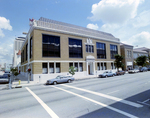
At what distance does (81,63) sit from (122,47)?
24.6 meters

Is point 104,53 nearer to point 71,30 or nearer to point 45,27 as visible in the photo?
point 71,30

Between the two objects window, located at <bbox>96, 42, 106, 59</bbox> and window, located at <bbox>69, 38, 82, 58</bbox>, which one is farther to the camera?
window, located at <bbox>96, 42, 106, 59</bbox>

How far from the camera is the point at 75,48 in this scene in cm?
2766

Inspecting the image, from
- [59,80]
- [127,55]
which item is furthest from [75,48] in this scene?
[127,55]

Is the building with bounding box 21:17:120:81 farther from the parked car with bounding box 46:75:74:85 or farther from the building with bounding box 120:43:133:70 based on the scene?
the building with bounding box 120:43:133:70

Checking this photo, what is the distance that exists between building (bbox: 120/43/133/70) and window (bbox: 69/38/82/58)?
23.6 meters

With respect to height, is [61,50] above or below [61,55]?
above

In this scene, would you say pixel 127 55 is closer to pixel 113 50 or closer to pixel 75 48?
pixel 113 50

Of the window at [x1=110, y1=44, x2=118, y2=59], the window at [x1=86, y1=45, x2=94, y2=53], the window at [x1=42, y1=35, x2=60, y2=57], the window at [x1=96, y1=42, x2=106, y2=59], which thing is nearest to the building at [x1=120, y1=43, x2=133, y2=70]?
the window at [x1=110, y1=44, x2=118, y2=59]

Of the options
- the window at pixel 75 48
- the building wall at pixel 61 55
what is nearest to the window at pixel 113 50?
the building wall at pixel 61 55

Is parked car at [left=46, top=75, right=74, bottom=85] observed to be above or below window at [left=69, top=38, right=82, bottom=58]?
below

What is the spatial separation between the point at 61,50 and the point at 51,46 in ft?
8.79

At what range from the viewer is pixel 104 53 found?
114ft

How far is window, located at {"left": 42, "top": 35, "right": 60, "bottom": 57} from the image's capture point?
22875mm
